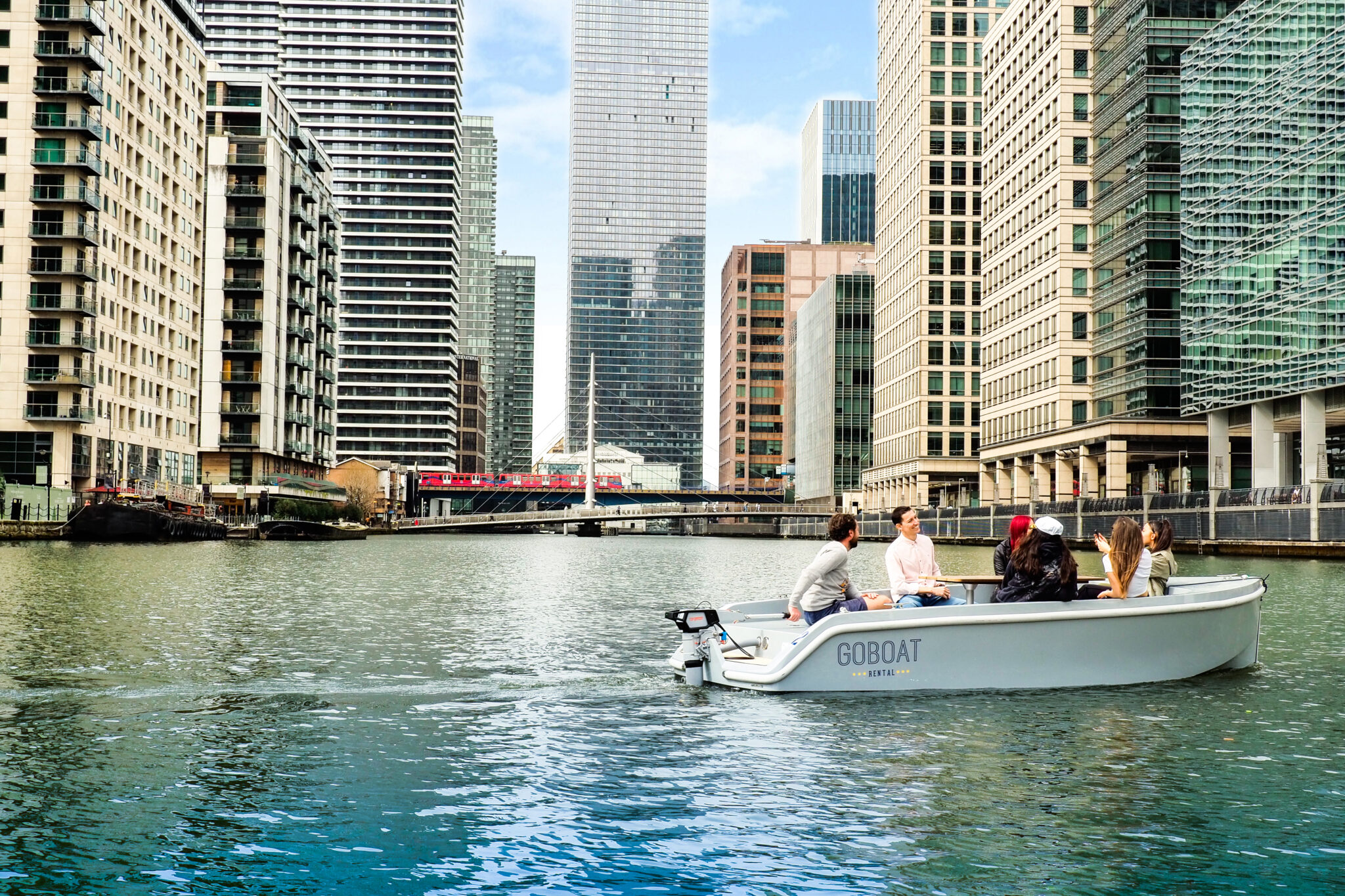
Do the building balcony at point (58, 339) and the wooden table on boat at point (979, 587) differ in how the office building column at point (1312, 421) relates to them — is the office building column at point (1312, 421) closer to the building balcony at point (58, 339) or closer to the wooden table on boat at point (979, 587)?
the wooden table on boat at point (979, 587)

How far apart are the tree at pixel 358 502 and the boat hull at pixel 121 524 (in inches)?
2291


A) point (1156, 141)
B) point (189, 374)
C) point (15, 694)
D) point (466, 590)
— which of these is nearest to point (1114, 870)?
point (15, 694)

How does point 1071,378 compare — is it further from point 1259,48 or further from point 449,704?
point 449,704

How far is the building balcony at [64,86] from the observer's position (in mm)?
92062

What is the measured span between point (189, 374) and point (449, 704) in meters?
109

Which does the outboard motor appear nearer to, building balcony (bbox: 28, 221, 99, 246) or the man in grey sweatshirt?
the man in grey sweatshirt

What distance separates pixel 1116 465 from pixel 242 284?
249 ft

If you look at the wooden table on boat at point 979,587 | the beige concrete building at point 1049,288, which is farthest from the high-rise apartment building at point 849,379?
the wooden table on boat at point 979,587

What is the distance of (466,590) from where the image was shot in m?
42.5

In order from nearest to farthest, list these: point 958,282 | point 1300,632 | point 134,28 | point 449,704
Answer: point 449,704, point 1300,632, point 134,28, point 958,282

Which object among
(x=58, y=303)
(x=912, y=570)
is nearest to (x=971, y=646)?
(x=912, y=570)

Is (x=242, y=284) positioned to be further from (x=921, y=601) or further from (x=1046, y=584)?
(x=1046, y=584)

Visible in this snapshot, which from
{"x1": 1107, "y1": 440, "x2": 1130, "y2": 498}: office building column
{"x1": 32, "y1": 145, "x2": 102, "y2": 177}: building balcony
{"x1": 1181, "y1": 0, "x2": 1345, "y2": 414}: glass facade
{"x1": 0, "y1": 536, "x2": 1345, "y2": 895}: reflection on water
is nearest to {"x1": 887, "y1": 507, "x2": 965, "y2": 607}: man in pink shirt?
{"x1": 0, "y1": 536, "x2": 1345, "y2": 895}: reflection on water

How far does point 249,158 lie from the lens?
Answer: 12562 centimetres
